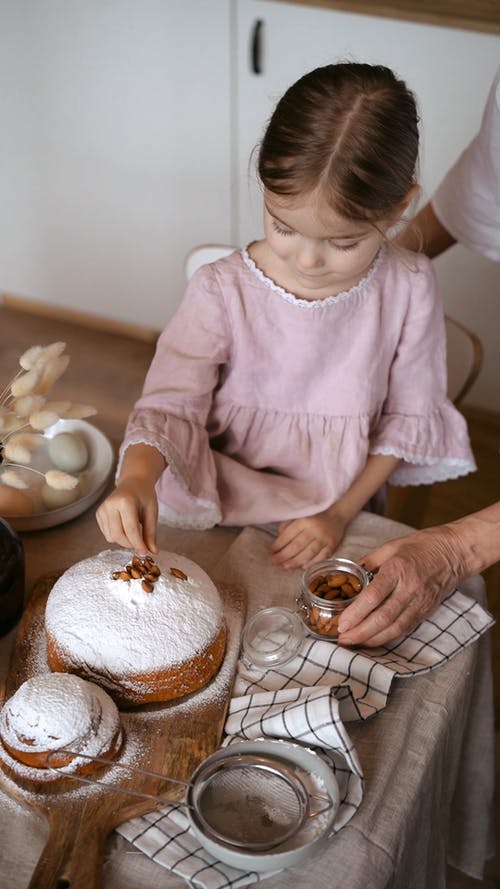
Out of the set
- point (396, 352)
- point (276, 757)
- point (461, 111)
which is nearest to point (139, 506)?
point (276, 757)

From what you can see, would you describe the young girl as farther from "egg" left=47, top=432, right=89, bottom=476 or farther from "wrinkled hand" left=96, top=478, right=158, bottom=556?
"egg" left=47, top=432, right=89, bottom=476

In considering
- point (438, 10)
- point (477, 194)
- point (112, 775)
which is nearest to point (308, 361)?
point (477, 194)

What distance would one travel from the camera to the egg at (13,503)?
3.69 feet

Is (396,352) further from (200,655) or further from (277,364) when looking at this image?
(200,655)

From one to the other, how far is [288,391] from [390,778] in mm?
571

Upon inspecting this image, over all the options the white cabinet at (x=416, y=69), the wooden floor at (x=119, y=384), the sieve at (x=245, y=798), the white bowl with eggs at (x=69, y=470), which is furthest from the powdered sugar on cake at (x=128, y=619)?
the white cabinet at (x=416, y=69)

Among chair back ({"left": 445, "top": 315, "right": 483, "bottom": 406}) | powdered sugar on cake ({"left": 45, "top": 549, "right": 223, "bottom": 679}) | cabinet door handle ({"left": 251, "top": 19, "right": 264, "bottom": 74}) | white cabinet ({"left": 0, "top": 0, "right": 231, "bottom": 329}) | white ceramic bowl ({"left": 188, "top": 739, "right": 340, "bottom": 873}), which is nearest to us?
white ceramic bowl ({"left": 188, "top": 739, "right": 340, "bottom": 873})

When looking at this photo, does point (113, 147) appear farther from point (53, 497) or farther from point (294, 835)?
point (294, 835)

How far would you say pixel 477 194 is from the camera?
4.84 feet

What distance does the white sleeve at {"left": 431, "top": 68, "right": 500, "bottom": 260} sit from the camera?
1405mm

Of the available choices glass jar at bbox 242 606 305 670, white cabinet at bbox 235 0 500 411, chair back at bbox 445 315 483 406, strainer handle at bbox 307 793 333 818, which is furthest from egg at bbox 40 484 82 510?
white cabinet at bbox 235 0 500 411

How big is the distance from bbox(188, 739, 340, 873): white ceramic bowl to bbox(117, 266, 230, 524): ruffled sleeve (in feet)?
1.27

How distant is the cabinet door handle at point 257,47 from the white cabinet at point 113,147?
0.08 m

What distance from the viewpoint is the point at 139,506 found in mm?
999
